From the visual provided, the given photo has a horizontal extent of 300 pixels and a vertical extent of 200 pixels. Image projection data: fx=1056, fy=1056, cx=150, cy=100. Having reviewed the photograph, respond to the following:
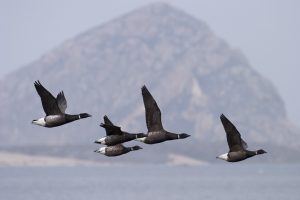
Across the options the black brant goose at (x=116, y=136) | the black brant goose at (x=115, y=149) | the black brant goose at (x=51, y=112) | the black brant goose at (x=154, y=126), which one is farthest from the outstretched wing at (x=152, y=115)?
the black brant goose at (x=51, y=112)

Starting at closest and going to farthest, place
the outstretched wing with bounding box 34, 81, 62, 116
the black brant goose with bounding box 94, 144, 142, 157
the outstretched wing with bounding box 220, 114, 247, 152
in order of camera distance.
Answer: the outstretched wing with bounding box 34, 81, 62, 116
the outstretched wing with bounding box 220, 114, 247, 152
the black brant goose with bounding box 94, 144, 142, 157

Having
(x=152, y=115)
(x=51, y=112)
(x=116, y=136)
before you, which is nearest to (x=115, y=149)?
(x=152, y=115)

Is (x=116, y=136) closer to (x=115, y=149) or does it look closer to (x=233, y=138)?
(x=115, y=149)

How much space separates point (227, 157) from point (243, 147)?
4.32 ft

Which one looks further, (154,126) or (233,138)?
(154,126)

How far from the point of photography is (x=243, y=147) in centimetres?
5775

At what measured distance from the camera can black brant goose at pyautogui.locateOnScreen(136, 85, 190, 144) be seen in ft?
186

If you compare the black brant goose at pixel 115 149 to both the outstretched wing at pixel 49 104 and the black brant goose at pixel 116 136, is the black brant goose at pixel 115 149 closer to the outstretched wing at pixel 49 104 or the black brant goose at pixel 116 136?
the black brant goose at pixel 116 136

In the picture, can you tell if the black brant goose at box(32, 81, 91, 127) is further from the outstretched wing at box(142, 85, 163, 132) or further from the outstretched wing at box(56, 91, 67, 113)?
the outstretched wing at box(142, 85, 163, 132)

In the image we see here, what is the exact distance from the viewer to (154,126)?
5750 cm

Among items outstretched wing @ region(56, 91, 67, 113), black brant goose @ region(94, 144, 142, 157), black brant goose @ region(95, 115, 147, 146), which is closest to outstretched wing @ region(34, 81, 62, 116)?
outstretched wing @ region(56, 91, 67, 113)

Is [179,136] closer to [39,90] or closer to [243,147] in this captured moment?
[243,147]

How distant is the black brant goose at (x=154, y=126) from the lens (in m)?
56.7

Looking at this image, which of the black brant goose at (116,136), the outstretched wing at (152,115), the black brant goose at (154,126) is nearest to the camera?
the black brant goose at (116,136)
